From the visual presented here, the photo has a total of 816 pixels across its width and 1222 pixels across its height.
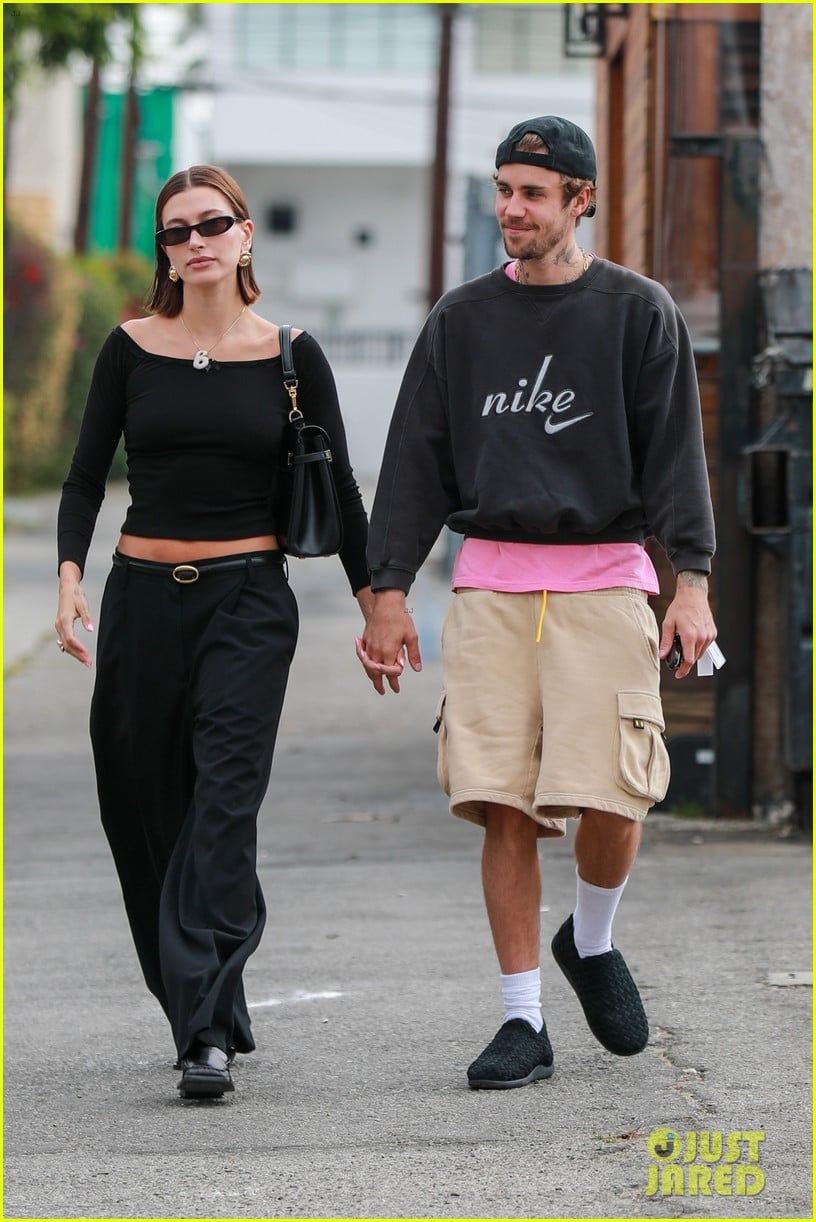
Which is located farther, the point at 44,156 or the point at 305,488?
the point at 44,156

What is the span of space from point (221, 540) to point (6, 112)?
19820mm

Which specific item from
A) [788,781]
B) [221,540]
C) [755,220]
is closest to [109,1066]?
[221,540]

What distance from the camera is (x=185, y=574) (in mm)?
4922

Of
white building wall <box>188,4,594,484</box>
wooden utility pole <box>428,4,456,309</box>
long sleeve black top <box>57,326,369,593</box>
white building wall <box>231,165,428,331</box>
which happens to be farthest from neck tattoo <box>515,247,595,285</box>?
white building wall <box>231,165,428,331</box>

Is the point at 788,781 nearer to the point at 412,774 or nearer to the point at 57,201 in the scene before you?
the point at 412,774

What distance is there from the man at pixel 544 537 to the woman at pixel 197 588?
0.31 meters

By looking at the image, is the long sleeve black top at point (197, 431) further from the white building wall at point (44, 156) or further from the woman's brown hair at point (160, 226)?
the white building wall at point (44, 156)

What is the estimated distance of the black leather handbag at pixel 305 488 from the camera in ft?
16.2

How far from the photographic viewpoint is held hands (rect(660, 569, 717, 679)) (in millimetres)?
4664

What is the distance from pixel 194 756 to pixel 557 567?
0.95 m

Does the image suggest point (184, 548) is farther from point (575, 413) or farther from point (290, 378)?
point (575, 413)

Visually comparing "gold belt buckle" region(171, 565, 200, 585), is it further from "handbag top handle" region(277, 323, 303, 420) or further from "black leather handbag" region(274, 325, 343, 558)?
"handbag top handle" region(277, 323, 303, 420)

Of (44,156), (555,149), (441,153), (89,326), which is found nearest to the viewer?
(555,149)

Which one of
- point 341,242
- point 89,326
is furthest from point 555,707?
point 341,242
